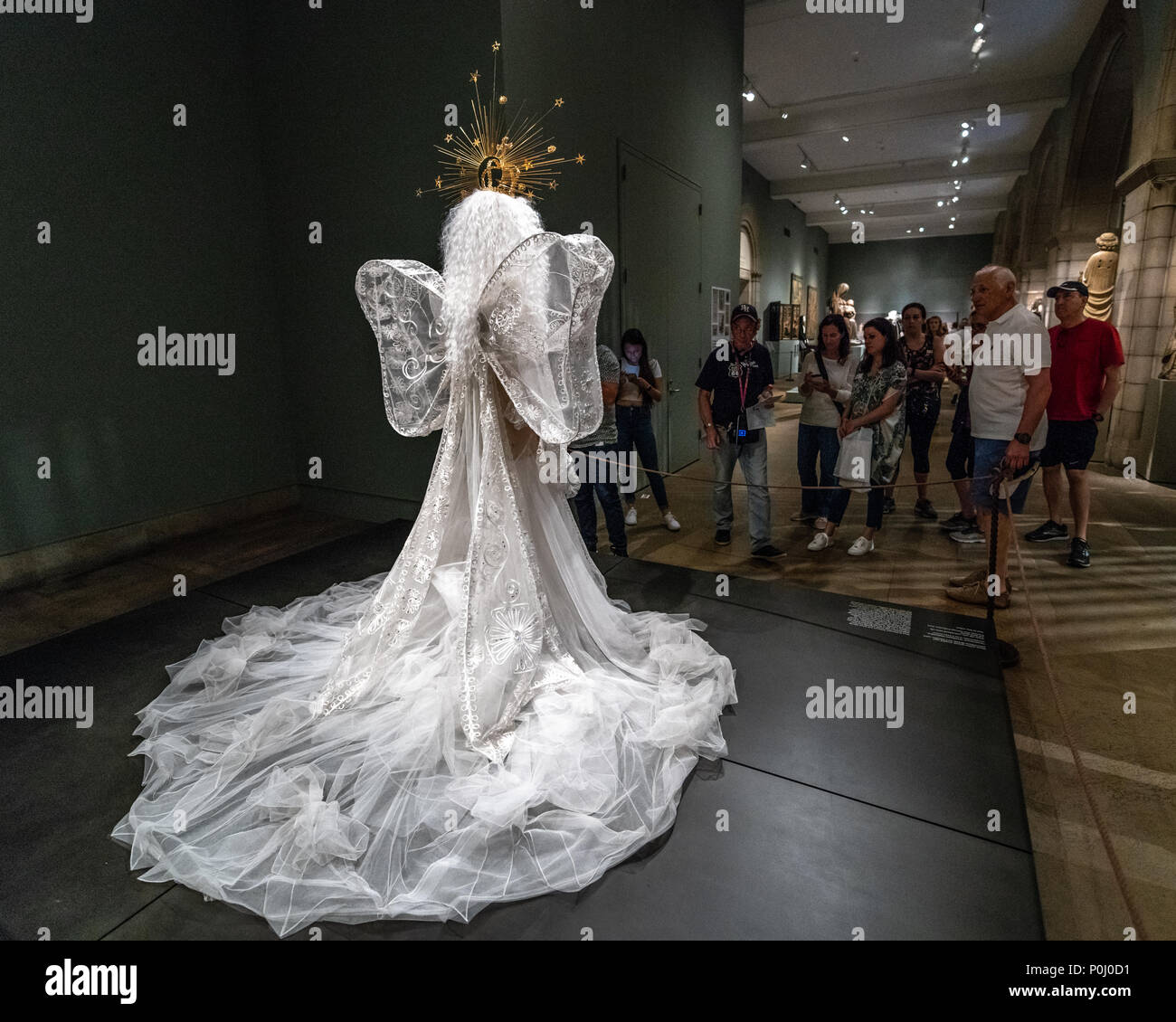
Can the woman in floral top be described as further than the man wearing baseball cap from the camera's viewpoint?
No

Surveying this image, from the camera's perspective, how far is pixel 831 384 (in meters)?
4.43

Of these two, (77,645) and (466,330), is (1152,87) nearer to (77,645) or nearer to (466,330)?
(466,330)

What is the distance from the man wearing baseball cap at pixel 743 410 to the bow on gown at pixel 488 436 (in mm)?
1972

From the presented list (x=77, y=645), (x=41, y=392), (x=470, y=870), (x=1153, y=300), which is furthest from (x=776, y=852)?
(x=1153, y=300)

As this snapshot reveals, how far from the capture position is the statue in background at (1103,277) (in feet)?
22.4

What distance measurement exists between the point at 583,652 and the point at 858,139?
11841 millimetres

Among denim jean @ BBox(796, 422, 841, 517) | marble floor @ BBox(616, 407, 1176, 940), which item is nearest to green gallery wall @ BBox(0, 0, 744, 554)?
denim jean @ BBox(796, 422, 841, 517)

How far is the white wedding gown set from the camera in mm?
1846
